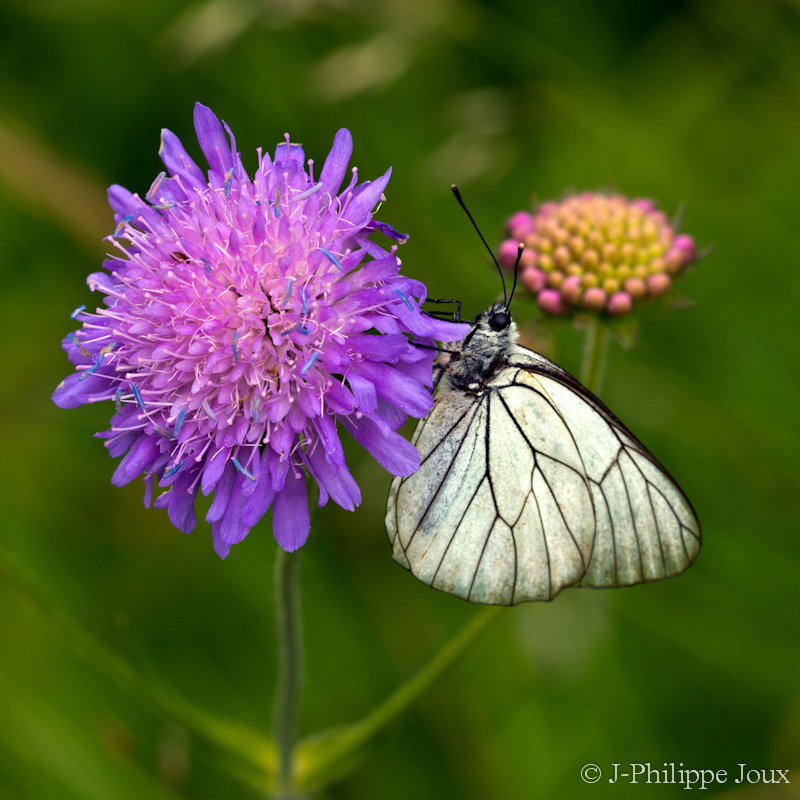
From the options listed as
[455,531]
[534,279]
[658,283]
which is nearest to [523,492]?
[455,531]

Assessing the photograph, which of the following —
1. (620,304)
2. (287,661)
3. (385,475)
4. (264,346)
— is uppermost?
(620,304)

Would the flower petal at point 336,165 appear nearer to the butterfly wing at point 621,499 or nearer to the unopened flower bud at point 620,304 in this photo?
the butterfly wing at point 621,499

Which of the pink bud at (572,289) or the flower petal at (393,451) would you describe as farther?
the pink bud at (572,289)

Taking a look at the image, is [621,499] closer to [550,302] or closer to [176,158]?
[550,302]

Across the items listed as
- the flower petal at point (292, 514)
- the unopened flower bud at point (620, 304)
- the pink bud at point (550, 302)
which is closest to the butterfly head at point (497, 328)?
the pink bud at point (550, 302)

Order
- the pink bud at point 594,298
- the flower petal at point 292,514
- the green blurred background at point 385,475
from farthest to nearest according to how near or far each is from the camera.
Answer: the green blurred background at point 385,475, the pink bud at point 594,298, the flower petal at point 292,514

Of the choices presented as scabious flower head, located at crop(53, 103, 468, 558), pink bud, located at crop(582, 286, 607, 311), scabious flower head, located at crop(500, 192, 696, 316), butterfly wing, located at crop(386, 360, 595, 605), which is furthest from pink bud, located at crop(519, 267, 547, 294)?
scabious flower head, located at crop(53, 103, 468, 558)

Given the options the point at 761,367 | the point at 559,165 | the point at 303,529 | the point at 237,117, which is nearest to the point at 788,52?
the point at 559,165

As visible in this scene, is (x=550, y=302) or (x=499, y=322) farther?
(x=550, y=302)
